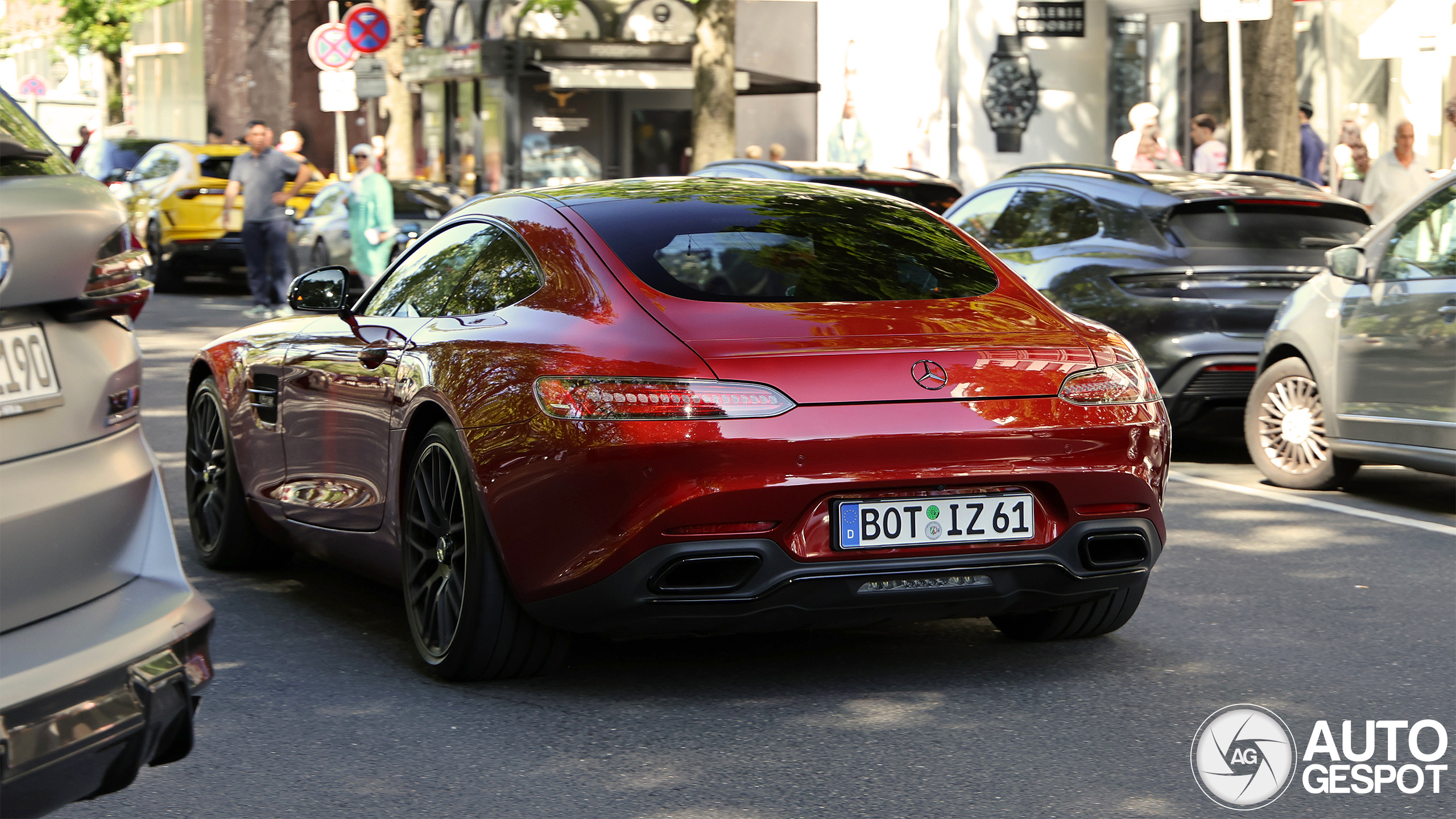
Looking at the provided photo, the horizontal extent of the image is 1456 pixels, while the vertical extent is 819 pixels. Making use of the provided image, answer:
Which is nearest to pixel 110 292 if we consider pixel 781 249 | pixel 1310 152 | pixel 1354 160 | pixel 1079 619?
pixel 781 249

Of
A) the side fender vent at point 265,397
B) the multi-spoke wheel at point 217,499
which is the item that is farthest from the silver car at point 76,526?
the multi-spoke wheel at point 217,499

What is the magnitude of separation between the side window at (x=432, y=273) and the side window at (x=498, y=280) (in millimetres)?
62

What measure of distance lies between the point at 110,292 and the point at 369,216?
1488 centimetres

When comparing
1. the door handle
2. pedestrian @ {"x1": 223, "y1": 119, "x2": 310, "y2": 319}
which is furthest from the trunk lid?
pedestrian @ {"x1": 223, "y1": 119, "x2": 310, "y2": 319}

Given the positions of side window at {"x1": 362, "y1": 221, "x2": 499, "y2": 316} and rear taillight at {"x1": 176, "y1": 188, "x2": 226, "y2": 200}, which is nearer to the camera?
side window at {"x1": 362, "y1": 221, "x2": 499, "y2": 316}

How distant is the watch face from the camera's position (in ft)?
89.5

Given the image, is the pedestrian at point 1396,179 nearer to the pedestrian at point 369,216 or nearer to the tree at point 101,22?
the pedestrian at point 369,216

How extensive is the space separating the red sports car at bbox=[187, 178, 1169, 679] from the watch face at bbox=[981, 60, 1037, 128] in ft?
73.0

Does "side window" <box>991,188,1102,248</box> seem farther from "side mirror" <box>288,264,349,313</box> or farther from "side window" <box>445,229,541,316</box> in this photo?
"side window" <box>445,229,541,316</box>

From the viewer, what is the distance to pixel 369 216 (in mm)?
17938

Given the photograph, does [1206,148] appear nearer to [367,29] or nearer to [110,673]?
[367,29]

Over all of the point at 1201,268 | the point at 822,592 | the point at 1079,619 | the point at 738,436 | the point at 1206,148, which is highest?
the point at 1206,148

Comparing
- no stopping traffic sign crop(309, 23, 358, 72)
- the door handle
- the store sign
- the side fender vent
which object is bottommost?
the side fender vent

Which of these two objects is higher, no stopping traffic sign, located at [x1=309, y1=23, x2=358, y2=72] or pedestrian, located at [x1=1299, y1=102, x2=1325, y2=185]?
no stopping traffic sign, located at [x1=309, y1=23, x2=358, y2=72]
